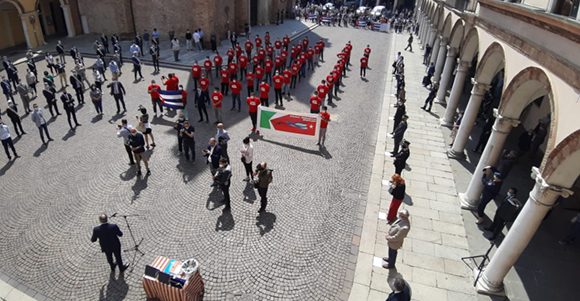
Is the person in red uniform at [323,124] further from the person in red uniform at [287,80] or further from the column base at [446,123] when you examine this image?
the column base at [446,123]

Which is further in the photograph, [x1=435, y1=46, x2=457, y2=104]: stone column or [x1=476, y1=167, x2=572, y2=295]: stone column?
[x1=435, y1=46, x2=457, y2=104]: stone column

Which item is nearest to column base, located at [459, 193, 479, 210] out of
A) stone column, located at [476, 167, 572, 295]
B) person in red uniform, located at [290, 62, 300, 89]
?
stone column, located at [476, 167, 572, 295]

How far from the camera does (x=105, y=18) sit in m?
29.5

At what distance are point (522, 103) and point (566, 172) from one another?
3.23 metres

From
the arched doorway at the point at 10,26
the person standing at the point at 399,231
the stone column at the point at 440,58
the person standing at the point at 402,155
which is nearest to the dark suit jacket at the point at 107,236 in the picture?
the person standing at the point at 399,231

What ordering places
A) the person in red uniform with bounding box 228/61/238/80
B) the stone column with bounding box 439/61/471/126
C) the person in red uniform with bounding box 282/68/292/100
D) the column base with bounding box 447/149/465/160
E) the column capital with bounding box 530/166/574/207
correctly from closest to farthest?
the column capital with bounding box 530/166/574/207, the column base with bounding box 447/149/465/160, the stone column with bounding box 439/61/471/126, the person in red uniform with bounding box 282/68/292/100, the person in red uniform with bounding box 228/61/238/80

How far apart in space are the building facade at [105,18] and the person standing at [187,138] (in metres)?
18.1

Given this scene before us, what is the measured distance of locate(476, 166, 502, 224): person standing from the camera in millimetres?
9898

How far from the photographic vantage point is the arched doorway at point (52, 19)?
2931 centimetres

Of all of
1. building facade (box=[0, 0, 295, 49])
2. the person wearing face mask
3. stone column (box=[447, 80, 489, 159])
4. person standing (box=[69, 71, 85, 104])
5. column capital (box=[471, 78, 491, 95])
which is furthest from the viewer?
building facade (box=[0, 0, 295, 49])

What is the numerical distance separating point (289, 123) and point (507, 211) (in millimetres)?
7916

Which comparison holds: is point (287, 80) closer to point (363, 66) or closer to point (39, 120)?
point (363, 66)

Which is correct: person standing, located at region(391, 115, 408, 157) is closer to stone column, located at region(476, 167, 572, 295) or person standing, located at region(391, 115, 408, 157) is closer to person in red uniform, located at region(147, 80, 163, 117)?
stone column, located at region(476, 167, 572, 295)

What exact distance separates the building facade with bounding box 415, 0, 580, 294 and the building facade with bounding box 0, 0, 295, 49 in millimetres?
20419
